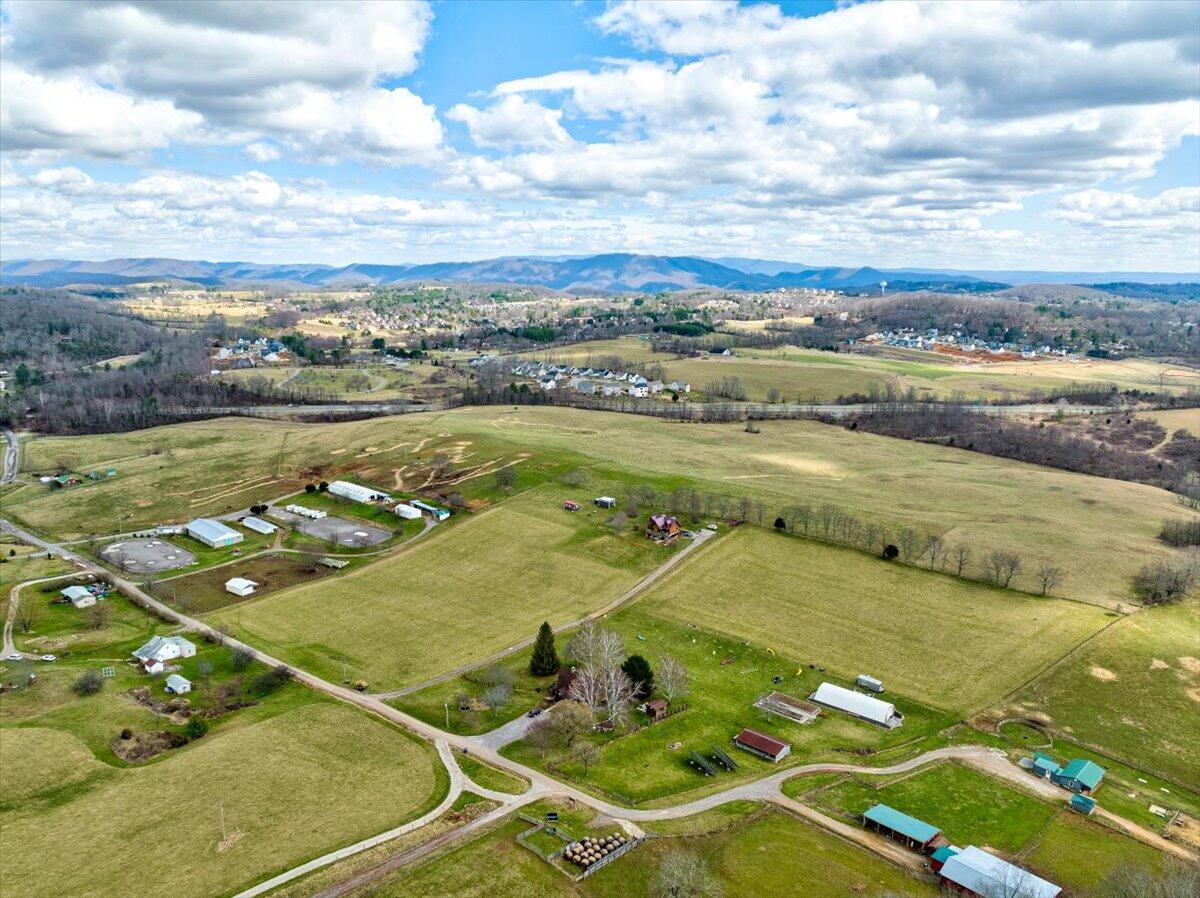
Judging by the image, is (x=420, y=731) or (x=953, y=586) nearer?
(x=420, y=731)

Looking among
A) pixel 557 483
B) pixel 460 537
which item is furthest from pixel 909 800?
pixel 557 483

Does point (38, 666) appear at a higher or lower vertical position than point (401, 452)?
lower

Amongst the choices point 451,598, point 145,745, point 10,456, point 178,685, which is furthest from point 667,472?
point 10,456

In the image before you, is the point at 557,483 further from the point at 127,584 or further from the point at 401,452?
the point at 127,584

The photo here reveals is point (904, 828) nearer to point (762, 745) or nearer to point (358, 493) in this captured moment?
point (762, 745)

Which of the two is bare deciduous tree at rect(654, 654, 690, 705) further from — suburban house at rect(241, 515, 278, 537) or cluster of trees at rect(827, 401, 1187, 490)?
cluster of trees at rect(827, 401, 1187, 490)

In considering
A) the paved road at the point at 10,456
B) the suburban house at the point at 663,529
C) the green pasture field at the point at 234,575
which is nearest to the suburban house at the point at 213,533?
the green pasture field at the point at 234,575

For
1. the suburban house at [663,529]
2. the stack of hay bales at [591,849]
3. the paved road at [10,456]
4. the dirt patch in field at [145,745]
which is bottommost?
the dirt patch in field at [145,745]

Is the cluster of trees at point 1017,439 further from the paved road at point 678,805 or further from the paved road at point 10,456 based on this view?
the paved road at point 10,456
